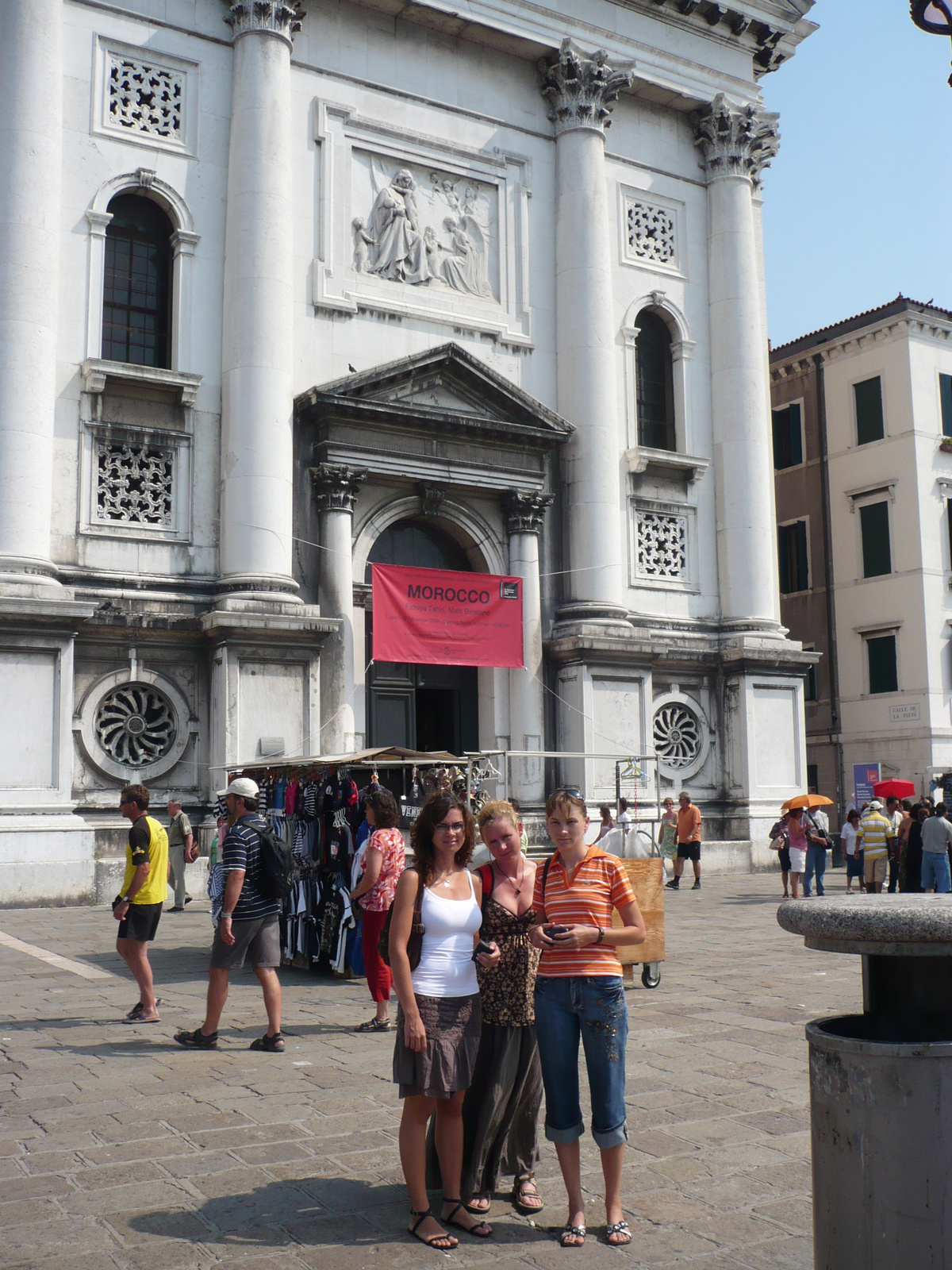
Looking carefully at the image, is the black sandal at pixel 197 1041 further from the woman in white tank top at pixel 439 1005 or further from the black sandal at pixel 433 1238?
the black sandal at pixel 433 1238

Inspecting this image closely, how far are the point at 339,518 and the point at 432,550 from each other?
Result: 2628 millimetres

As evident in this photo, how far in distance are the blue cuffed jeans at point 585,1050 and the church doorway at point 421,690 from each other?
1666cm

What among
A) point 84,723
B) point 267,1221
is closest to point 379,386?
point 84,723

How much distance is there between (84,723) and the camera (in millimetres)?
18594

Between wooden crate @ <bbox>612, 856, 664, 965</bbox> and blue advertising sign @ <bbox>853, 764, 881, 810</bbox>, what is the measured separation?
23.9 metres

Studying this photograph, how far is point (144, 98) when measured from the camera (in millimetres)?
20438

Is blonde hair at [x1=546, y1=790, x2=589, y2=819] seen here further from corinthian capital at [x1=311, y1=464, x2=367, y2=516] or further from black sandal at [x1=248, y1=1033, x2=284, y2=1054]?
corinthian capital at [x1=311, y1=464, x2=367, y2=516]

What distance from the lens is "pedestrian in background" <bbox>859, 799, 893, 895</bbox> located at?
1820 centimetres

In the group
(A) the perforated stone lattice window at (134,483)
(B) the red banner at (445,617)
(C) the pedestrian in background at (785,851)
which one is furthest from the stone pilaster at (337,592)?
(C) the pedestrian in background at (785,851)

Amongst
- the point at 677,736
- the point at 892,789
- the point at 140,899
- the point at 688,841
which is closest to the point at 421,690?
the point at 677,736

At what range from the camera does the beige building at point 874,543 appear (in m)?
33.1

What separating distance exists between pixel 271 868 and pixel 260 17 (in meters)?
17.4

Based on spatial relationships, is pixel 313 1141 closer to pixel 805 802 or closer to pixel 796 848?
pixel 796 848

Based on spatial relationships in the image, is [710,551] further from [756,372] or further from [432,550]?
[432,550]
